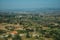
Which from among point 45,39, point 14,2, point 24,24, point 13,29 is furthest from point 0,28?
point 45,39

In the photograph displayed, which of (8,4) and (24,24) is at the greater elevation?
(8,4)

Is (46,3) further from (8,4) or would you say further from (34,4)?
(8,4)

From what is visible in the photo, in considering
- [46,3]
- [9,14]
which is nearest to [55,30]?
[46,3]

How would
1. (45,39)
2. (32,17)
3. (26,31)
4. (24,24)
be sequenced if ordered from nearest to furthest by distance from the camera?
(45,39)
(26,31)
(24,24)
(32,17)

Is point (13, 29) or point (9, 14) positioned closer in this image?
point (13, 29)

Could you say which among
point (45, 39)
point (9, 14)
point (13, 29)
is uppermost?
point (9, 14)

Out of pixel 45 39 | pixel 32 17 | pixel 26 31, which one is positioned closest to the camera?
pixel 45 39

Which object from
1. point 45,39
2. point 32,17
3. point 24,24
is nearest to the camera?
point 45,39

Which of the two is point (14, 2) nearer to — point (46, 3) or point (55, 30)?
point (46, 3)

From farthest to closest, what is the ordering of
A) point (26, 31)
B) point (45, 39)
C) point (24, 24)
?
point (24, 24), point (26, 31), point (45, 39)
